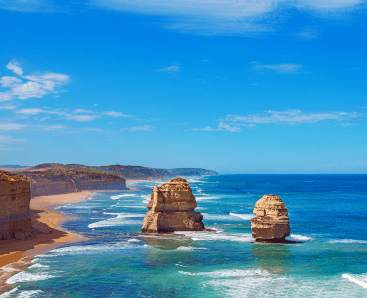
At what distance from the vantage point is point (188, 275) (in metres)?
20.6

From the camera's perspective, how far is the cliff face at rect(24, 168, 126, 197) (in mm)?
84500

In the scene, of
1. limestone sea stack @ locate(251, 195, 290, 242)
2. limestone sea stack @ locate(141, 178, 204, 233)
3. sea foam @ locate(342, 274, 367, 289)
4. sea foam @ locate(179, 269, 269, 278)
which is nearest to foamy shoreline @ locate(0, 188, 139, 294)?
limestone sea stack @ locate(141, 178, 204, 233)

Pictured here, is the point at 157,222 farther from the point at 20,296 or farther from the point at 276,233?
the point at 20,296

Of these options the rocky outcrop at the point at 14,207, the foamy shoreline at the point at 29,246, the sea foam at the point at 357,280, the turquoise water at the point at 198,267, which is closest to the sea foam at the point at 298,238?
the turquoise water at the point at 198,267

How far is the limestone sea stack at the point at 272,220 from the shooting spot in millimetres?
27109

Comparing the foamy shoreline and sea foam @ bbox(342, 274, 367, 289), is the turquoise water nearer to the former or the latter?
sea foam @ bbox(342, 274, 367, 289)

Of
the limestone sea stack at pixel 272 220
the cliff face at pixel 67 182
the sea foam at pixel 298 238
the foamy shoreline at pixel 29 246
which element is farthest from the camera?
the cliff face at pixel 67 182

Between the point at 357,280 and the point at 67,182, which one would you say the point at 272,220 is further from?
the point at 67,182

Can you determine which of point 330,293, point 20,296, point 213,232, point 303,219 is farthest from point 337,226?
point 20,296

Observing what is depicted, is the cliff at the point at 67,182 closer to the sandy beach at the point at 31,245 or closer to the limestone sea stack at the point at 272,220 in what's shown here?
the sandy beach at the point at 31,245

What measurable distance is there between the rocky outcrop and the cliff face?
2072 inches

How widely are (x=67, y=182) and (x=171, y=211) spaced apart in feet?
233

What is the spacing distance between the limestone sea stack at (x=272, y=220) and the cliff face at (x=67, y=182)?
63183 mm

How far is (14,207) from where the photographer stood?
28.9m
